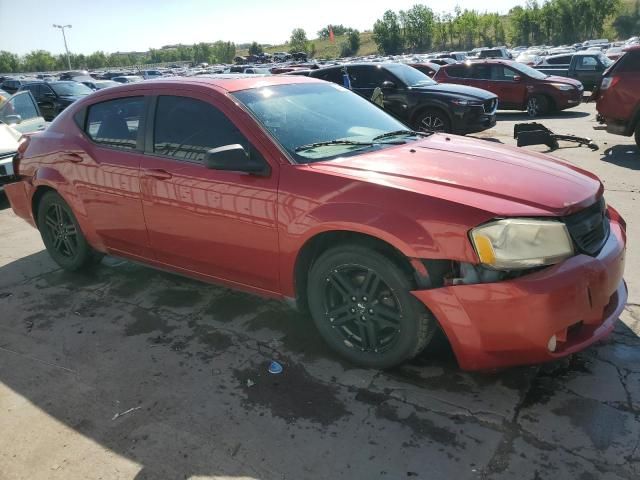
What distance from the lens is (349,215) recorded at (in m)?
2.77

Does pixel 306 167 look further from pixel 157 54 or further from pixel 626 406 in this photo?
pixel 157 54

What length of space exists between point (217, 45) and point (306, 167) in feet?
393

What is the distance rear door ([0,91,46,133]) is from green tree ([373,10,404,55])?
3183 inches

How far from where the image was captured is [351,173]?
9.49ft

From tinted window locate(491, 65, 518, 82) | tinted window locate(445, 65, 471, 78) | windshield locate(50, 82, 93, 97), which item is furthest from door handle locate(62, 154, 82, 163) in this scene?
windshield locate(50, 82, 93, 97)

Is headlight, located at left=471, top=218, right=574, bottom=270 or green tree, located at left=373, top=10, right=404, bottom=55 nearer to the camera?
headlight, located at left=471, top=218, right=574, bottom=270

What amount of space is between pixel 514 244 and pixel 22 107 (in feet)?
32.5

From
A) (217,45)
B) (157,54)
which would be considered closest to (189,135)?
(217,45)

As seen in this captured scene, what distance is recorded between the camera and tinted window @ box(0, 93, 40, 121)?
8922 mm

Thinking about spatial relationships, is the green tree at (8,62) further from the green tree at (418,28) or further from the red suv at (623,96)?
the red suv at (623,96)

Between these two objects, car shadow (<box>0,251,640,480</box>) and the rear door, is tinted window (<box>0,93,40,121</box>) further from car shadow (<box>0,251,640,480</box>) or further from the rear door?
car shadow (<box>0,251,640,480</box>)

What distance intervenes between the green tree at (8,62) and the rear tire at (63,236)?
110198 mm

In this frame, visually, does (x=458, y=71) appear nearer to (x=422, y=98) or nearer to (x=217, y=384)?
(x=422, y=98)

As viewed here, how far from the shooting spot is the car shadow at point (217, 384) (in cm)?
248
